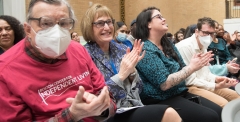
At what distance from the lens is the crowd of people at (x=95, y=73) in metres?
Answer: 1.49

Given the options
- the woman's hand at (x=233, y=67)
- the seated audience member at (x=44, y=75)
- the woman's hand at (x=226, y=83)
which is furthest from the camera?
the woman's hand at (x=233, y=67)

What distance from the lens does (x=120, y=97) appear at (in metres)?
2.17

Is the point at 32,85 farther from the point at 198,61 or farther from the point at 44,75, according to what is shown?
the point at 198,61

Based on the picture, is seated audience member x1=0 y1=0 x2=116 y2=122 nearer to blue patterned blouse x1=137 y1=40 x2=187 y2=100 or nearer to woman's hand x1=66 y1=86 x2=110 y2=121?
woman's hand x1=66 y1=86 x2=110 y2=121

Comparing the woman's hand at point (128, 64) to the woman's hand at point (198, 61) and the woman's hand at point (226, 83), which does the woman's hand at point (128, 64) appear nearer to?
the woman's hand at point (198, 61)

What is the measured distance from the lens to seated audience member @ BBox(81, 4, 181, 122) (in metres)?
2.03

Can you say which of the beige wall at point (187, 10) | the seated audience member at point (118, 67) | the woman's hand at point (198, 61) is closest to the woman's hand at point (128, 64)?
the seated audience member at point (118, 67)

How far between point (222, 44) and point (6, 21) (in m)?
3.38

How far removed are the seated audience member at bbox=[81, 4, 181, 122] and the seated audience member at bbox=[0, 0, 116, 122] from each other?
346 millimetres

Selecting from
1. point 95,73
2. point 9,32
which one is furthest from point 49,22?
point 9,32

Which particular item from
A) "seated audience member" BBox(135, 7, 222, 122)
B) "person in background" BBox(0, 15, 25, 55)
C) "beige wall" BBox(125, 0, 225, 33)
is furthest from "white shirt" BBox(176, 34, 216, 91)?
"beige wall" BBox(125, 0, 225, 33)

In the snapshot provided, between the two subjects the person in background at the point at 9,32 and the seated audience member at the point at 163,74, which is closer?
the seated audience member at the point at 163,74

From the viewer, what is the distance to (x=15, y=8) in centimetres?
693

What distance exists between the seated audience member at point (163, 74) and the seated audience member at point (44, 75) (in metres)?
0.93
